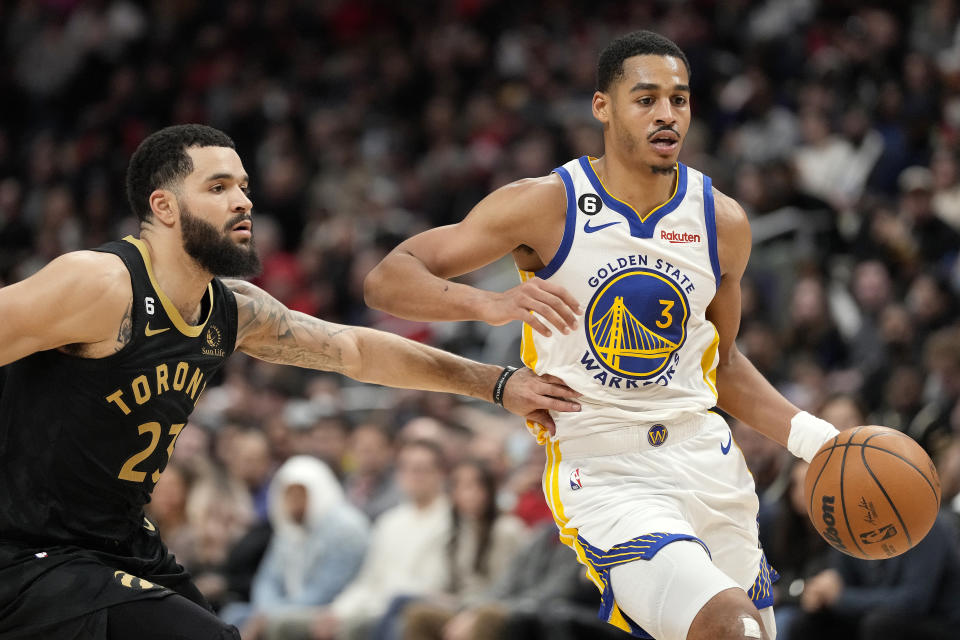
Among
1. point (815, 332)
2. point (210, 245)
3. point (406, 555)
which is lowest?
point (406, 555)

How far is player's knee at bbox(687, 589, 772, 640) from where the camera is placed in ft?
13.6

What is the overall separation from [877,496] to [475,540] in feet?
14.2

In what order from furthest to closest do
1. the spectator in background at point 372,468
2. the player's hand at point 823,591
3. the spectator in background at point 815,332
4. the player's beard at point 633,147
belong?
the spectator in background at point 815,332 → the spectator in background at point 372,468 → the player's hand at point 823,591 → the player's beard at point 633,147

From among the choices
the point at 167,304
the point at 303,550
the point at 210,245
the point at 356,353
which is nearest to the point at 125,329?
the point at 167,304

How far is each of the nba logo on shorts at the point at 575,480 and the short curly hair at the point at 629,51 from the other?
1441 millimetres

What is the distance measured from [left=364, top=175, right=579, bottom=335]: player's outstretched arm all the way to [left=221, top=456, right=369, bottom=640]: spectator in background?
454 cm

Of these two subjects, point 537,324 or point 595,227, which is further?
point 595,227

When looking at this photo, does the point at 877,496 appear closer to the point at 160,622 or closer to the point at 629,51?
the point at 629,51

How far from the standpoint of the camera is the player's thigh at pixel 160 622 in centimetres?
419

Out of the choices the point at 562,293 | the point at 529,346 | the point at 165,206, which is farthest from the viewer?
the point at 529,346

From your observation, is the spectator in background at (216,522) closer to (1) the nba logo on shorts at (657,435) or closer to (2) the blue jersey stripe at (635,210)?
(1) the nba logo on shorts at (657,435)

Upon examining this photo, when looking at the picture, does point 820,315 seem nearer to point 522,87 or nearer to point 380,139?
point 522,87

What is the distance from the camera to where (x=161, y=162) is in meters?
4.62

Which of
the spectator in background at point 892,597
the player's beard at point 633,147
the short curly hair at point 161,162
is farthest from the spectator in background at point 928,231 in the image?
the short curly hair at point 161,162
